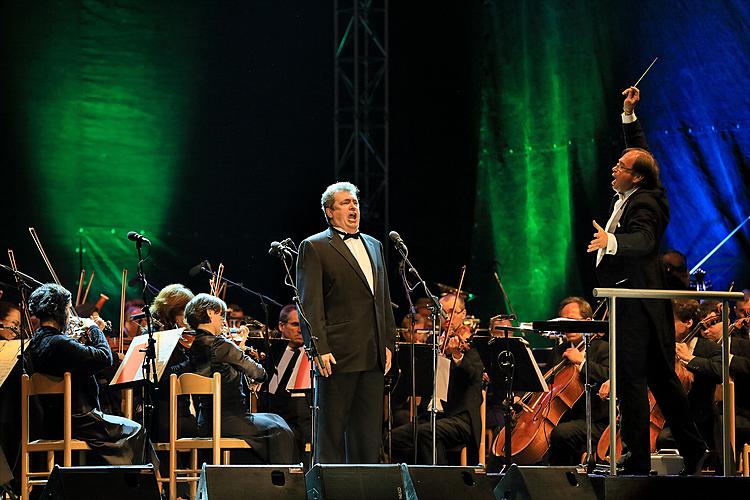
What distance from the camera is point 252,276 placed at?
1046 cm

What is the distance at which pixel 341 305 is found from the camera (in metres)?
5.44

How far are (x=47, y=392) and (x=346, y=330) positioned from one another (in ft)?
6.36

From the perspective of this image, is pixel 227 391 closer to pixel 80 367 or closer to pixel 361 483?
pixel 80 367

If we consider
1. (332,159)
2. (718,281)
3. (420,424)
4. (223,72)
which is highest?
(223,72)

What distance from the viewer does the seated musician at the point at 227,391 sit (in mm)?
6785

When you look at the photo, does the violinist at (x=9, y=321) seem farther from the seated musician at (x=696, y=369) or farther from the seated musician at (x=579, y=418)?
the seated musician at (x=696, y=369)

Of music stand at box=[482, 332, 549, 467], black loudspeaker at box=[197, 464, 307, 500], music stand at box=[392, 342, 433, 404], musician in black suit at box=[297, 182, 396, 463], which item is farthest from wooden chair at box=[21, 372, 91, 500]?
music stand at box=[482, 332, 549, 467]

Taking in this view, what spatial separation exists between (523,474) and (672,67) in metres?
5.30

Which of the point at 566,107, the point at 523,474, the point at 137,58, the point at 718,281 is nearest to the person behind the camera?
the point at 523,474

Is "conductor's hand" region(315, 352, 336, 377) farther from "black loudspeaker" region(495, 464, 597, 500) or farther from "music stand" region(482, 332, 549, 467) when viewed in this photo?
"music stand" region(482, 332, 549, 467)

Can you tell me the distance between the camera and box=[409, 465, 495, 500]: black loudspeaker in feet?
15.0

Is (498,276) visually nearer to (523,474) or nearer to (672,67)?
(672,67)

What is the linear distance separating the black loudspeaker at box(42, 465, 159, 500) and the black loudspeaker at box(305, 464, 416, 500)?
696 mm

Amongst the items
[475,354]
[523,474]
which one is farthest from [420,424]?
[523,474]
